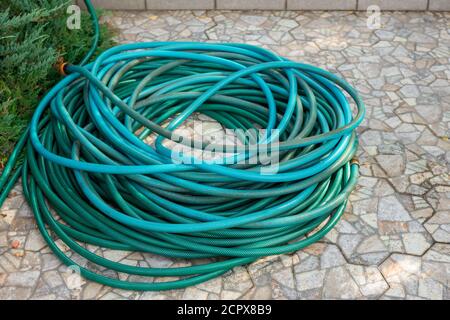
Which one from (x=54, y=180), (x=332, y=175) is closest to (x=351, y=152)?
(x=332, y=175)

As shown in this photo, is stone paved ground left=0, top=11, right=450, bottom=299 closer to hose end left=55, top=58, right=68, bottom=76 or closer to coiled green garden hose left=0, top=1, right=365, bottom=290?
coiled green garden hose left=0, top=1, right=365, bottom=290

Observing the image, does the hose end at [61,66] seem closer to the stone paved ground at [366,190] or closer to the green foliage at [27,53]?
the green foliage at [27,53]

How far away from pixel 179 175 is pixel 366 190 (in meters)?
1.20

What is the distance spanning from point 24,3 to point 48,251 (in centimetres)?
182

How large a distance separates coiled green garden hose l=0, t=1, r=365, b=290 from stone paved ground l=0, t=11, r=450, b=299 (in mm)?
110

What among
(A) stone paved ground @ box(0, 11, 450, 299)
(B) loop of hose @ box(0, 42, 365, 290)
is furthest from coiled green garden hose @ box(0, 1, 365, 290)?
(A) stone paved ground @ box(0, 11, 450, 299)

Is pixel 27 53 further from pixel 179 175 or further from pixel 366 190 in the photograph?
pixel 366 190

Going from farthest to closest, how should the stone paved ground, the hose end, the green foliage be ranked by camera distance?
the hose end → the green foliage → the stone paved ground

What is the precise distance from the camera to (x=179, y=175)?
326 cm

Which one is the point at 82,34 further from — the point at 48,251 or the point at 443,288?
the point at 443,288

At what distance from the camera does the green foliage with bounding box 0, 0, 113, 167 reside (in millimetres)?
3789

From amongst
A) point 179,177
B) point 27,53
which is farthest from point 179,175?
point 27,53

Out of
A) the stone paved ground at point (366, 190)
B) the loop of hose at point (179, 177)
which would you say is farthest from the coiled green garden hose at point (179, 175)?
the stone paved ground at point (366, 190)

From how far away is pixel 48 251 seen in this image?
3264 mm
